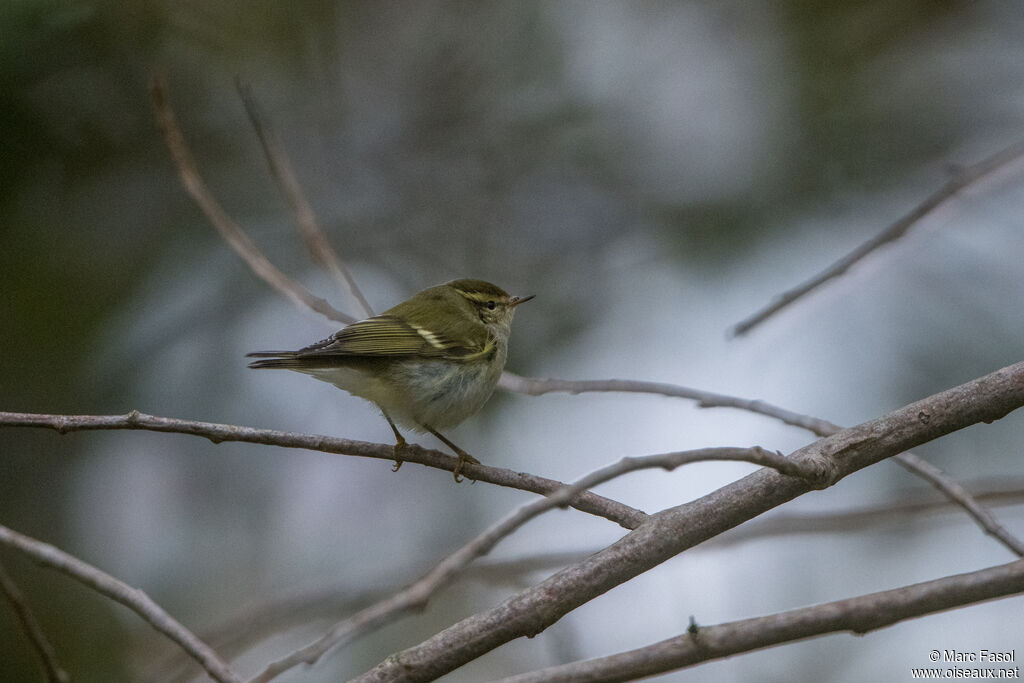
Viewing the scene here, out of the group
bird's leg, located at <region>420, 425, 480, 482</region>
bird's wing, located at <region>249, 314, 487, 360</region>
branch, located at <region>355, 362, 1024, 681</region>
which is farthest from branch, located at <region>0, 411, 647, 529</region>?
bird's wing, located at <region>249, 314, 487, 360</region>

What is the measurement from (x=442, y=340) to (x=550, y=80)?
224 centimetres

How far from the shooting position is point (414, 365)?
9.63ft

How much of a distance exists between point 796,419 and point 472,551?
3.90 ft

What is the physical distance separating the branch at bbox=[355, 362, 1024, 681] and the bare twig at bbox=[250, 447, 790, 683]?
0.47 feet

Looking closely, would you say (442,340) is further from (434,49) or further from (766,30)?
(766,30)

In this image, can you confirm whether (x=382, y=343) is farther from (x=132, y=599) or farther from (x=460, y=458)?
(x=132, y=599)

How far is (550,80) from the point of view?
4.76 m

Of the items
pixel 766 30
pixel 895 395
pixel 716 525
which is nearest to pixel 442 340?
pixel 716 525

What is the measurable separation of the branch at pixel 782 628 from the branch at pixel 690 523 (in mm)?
203

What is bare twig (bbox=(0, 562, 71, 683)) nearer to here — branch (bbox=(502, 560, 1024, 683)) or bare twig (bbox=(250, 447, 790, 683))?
bare twig (bbox=(250, 447, 790, 683))

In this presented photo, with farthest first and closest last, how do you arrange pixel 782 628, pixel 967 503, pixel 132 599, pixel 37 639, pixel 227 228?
pixel 227 228
pixel 967 503
pixel 37 639
pixel 132 599
pixel 782 628

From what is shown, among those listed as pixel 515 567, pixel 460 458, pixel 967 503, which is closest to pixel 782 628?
pixel 967 503

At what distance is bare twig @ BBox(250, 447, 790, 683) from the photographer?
3.84 ft

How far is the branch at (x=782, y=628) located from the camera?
4.01 ft
